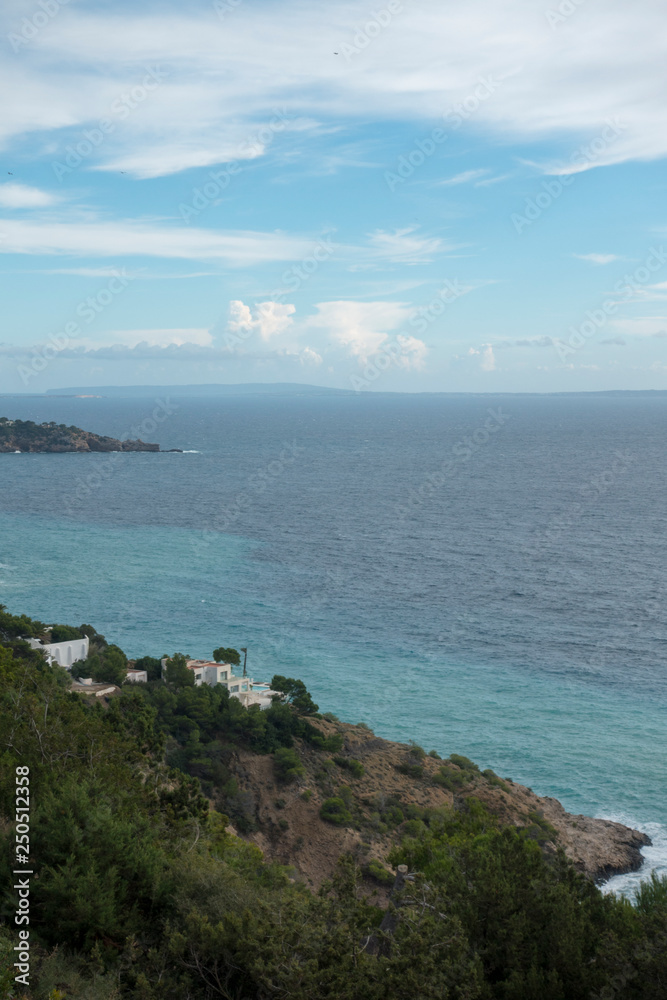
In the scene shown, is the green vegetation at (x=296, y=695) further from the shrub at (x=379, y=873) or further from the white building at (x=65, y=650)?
the shrub at (x=379, y=873)

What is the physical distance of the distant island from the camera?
173 m

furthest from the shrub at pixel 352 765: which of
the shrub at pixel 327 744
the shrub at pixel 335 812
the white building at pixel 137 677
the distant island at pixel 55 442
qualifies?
the distant island at pixel 55 442

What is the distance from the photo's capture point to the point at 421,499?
112m

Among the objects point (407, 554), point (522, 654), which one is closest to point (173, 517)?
point (407, 554)

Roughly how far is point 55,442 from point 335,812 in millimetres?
155527

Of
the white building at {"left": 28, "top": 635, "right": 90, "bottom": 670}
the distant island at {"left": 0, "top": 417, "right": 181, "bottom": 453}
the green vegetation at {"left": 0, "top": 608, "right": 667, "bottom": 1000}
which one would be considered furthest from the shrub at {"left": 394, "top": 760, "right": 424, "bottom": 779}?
the distant island at {"left": 0, "top": 417, "right": 181, "bottom": 453}

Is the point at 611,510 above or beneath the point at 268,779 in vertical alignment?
above

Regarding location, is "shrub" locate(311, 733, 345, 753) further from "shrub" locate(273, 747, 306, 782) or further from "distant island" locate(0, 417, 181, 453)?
"distant island" locate(0, 417, 181, 453)

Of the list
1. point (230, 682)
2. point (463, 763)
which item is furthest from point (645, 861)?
point (230, 682)

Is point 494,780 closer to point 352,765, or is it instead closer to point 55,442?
point 352,765

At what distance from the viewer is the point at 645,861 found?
32.8 meters

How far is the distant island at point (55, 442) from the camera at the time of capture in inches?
6801

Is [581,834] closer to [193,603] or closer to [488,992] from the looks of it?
[488,992]

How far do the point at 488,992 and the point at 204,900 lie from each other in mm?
5590
